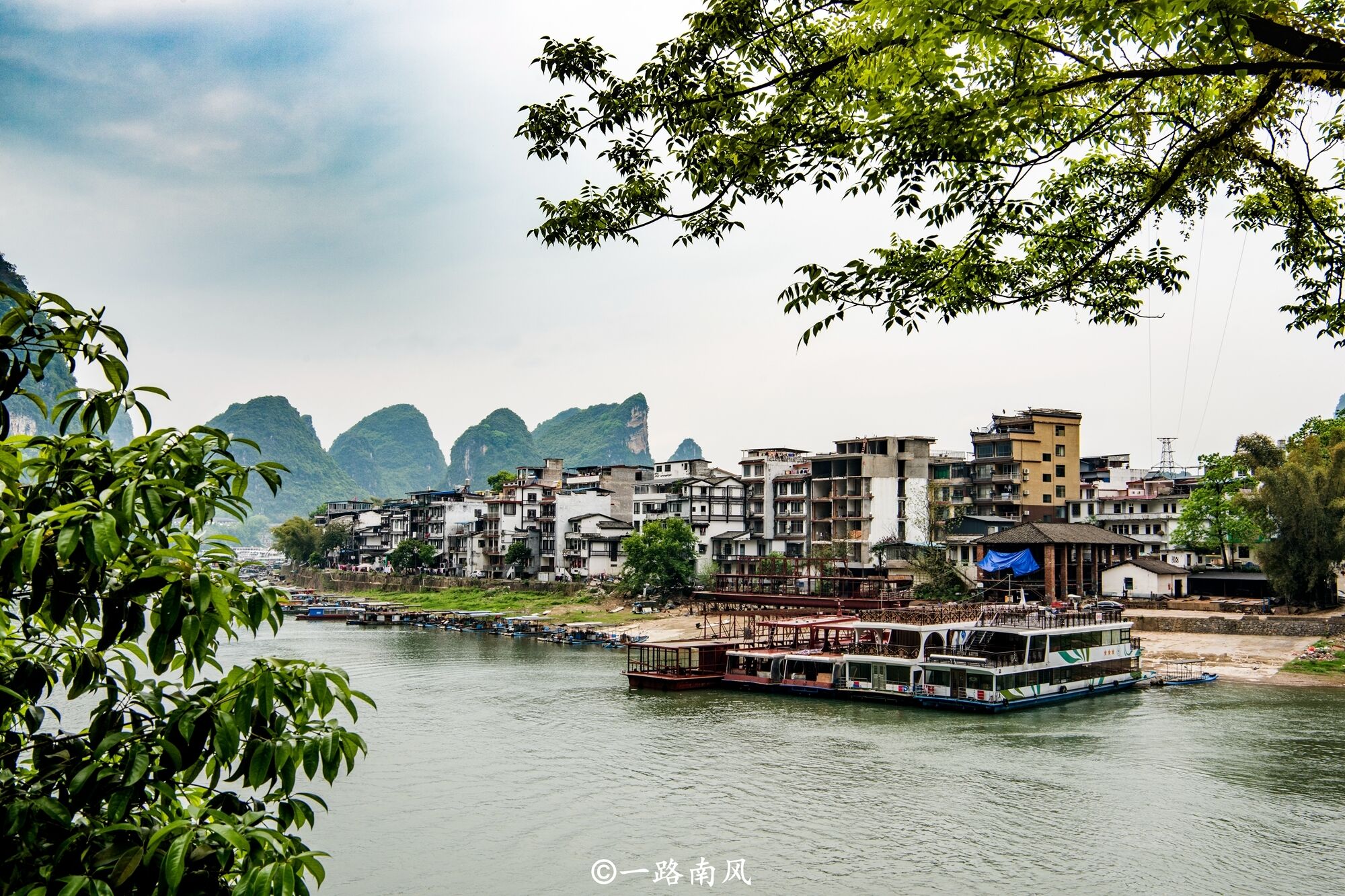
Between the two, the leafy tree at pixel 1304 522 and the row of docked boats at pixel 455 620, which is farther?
the row of docked boats at pixel 455 620

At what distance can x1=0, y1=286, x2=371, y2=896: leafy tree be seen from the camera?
3.22m

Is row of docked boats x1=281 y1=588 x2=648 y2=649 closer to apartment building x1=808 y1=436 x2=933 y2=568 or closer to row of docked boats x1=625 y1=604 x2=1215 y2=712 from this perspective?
row of docked boats x1=625 y1=604 x2=1215 y2=712

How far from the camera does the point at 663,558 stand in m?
66.2

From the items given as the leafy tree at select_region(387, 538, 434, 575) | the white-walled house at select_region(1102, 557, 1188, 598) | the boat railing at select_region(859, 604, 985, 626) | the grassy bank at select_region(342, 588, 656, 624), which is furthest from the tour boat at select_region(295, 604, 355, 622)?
the white-walled house at select_region(1102, 557, 1188, 598)

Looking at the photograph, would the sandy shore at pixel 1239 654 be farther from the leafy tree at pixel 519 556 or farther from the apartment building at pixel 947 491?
the leafy tree at pixel 519 556

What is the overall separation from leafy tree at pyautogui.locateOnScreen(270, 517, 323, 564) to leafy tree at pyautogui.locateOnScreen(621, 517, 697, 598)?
5894 centimetres

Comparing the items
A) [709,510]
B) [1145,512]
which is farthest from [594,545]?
[1145,512]

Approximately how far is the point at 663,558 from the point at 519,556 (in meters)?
21.5

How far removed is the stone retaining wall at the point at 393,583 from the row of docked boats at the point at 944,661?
123 ft

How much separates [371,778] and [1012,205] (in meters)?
21.6

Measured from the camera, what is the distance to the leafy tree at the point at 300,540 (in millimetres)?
114312

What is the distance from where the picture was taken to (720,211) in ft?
22.0

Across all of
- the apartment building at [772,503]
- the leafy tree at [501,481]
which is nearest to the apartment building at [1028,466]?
the apartment building at [772,503]

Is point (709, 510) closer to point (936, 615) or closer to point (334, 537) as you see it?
point (936, 615)
